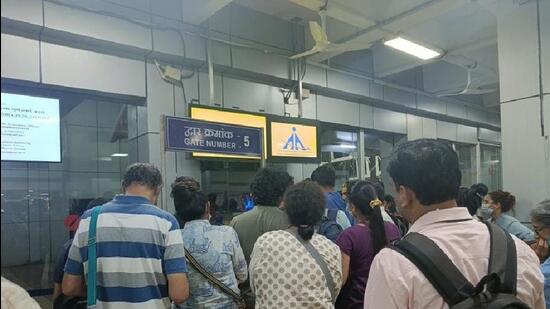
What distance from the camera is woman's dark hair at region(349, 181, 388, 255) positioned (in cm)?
217

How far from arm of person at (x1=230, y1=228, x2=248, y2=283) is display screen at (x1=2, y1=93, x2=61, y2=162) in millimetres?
2000

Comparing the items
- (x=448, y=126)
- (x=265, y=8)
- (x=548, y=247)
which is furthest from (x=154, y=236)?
(x=448, y=126)

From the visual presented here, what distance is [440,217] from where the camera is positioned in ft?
3.57

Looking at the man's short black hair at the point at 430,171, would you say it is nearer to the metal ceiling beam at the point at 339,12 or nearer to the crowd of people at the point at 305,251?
the crowd of people at the point at 305,251

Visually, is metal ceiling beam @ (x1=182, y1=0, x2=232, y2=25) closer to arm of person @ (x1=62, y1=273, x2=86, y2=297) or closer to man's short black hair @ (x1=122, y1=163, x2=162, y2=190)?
man's short black hair @ (x1=122, y1=163, x2=162, y2=190)

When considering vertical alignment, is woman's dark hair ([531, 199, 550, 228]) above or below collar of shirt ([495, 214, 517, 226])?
above

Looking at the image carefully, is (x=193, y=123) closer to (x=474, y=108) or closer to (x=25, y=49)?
(x=25, y=49)

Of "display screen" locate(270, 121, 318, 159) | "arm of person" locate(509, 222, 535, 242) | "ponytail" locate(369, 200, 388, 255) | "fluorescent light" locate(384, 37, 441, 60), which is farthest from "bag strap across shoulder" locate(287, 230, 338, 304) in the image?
"fluorescent light" locate(384, 37, 441, 60)

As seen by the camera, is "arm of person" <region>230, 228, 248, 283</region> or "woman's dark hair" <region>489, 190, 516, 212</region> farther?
"woman's dark hair" <region>489, 190, 516, 212</region>

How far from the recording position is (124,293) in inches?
73.5

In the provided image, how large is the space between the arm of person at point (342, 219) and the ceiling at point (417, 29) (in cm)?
199

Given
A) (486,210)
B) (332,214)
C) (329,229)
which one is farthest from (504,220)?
(329,229)

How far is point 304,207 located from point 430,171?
946 millimetres

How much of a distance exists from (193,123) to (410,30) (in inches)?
123
